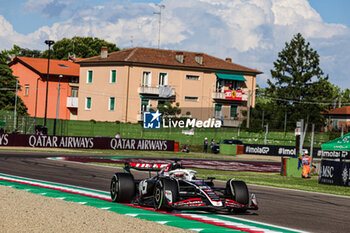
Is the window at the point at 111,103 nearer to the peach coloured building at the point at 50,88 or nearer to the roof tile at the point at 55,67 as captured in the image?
the peach coloured building at the point at 50,88

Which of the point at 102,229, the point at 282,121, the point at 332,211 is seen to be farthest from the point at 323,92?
the point at 102,229

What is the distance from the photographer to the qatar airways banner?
4385 cm

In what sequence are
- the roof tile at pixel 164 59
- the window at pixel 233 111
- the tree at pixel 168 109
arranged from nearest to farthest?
the tree at pixel 168 109
the roof tile at pixel 164 59
the window at pixel 233 111

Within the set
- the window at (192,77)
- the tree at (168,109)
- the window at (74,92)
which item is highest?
the window at (192,77)

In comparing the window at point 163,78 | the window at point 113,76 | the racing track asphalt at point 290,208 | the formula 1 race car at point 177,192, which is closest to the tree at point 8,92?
the window at point 113,76

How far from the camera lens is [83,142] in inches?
1889

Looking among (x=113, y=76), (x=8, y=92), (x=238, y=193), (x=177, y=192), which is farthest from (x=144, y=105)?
(x=177, y=192)

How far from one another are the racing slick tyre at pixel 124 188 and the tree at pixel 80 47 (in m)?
86.8

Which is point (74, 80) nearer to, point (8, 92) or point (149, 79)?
point (8, 92)

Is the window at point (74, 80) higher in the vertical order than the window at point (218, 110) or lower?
higher

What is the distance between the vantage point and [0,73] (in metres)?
74.1

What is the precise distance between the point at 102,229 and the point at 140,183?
12.7 feet

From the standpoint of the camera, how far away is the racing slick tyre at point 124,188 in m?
13.2

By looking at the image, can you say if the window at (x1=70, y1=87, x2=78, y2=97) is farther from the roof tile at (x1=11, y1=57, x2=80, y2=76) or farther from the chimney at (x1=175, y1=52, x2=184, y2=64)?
the chimney at (x1=175, y1=52, x2=184, y2=64)
